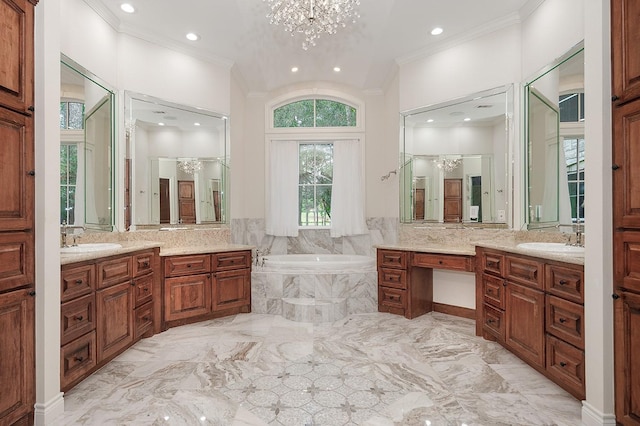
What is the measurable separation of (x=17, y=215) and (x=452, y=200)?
386 cm

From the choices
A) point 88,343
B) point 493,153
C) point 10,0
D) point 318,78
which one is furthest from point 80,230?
point 493,153

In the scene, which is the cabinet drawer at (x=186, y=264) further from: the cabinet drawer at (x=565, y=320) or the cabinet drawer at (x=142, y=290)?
the cabinet drawer at (x=565, y=320)

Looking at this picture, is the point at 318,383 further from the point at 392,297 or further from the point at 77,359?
the point at 392,297

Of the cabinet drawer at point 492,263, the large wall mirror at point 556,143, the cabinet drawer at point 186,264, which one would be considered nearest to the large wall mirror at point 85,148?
the cabinet drawer at point 186,264

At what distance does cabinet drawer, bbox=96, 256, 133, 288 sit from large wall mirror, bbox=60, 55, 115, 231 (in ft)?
2.08

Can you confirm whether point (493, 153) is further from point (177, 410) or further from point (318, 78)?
point (177, 410)

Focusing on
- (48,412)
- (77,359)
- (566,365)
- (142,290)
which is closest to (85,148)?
(142,290)

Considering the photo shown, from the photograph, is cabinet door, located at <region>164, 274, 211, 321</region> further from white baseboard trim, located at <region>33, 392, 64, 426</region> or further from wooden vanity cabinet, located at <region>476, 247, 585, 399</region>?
wooden vanity cabinet, located at <region>476, 247, 585, 399</region>

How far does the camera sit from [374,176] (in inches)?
206

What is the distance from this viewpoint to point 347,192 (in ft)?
17.1

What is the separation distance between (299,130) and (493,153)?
2.74m

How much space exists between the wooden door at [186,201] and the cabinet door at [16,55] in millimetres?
2370

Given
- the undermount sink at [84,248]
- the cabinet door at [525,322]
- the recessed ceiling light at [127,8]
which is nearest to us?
the cabinet door at [525,322]

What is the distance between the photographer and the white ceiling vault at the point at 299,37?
328cm
